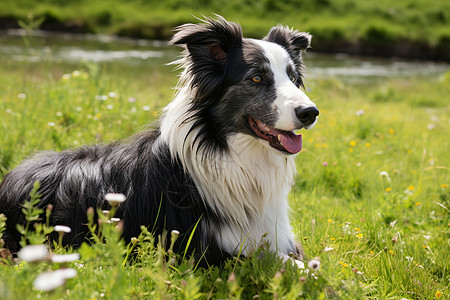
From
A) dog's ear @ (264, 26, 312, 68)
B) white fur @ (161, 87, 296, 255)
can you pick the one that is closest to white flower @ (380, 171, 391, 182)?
dog's ear @ (264, 26, 312, 68)

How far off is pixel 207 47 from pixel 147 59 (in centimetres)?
1408

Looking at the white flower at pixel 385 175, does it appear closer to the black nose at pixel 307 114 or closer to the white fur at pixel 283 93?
the white fur at pixel 283 93

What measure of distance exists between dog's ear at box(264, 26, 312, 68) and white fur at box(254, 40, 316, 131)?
11.7 inches

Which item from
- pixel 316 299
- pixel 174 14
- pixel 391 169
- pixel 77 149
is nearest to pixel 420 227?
pixel 391 169

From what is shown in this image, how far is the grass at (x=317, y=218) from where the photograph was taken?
228 centimetres

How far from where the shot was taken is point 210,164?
3162 millimetres

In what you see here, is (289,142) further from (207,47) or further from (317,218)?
(317,218)

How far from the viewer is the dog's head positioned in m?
3.11

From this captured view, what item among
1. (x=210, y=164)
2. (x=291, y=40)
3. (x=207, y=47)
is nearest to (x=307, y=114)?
(x=210, y=164)

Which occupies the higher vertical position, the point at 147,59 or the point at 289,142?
the point at 289,142

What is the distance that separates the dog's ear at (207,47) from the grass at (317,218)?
0.65 metres

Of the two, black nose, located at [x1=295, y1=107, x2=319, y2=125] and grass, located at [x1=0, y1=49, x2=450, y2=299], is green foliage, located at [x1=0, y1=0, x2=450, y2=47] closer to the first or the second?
grass, located at [x1=0, y1=49, x2=450, y2=299]

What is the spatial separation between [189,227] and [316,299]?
3.33 feet

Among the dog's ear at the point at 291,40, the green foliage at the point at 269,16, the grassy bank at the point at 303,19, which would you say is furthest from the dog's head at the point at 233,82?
the grassy bank at the point at 303,19
